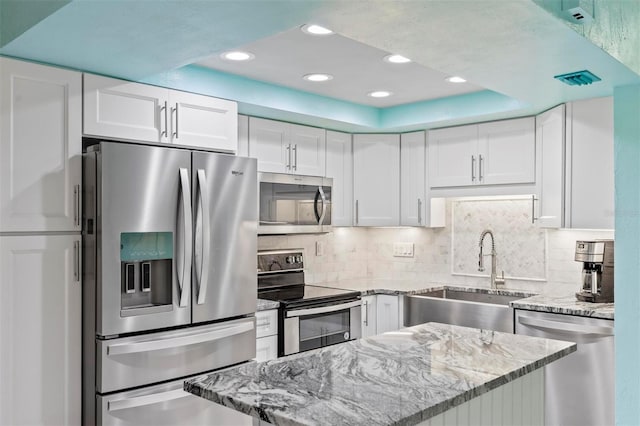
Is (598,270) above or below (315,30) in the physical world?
below

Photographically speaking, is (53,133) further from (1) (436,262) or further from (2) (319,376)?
(1) (436,262)

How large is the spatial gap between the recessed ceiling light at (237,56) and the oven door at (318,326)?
63.1 inches

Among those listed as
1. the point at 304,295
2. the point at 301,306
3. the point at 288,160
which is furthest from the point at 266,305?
the point at 288,160

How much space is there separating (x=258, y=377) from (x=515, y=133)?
2.96 metres

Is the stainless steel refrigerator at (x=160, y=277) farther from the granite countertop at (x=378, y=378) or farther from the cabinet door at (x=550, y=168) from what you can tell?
the cabinet door at (x=550, y=168)

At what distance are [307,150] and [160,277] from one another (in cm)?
174

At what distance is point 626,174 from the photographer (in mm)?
2992

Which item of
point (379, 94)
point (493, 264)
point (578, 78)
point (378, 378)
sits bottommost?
point (378, 378)

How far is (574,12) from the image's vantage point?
2020 mm

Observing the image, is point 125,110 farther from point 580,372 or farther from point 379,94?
point 580,372

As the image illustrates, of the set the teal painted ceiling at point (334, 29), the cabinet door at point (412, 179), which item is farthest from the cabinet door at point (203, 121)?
the cabinet door at point (412, 179)

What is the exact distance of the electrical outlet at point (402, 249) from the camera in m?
4.91

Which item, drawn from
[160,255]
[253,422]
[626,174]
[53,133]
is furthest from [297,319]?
[626,174]

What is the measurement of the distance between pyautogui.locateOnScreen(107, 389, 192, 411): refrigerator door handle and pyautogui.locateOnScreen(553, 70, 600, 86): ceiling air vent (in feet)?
8.37
